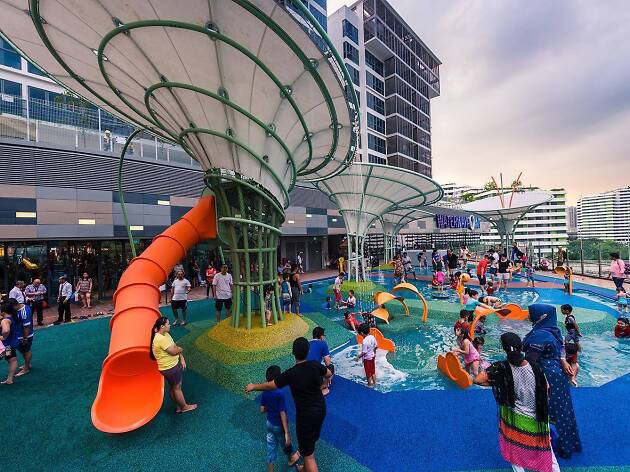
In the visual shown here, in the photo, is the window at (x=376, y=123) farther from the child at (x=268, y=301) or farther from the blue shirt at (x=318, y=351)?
the blue shirt at (x=318, y=351)

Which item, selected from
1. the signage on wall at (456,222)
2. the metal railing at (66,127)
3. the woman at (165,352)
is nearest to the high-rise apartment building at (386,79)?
the signage on wall at (456,222)

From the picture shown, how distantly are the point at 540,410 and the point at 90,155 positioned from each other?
20129 mm

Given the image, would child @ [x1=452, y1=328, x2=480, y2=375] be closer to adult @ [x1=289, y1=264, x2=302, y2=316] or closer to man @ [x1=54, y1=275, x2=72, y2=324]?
adult @ [x1=289, y1=264, x2=302, y2=316]

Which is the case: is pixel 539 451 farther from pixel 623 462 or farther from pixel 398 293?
pixel 398 293

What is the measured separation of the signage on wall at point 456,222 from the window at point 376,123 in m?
17.7

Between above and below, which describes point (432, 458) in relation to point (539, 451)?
below

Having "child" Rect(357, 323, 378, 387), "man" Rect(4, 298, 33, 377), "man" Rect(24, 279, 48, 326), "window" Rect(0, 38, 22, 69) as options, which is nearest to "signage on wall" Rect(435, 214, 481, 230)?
"child" Rect(357, 323, 378, 387)

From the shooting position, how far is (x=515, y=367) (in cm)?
354

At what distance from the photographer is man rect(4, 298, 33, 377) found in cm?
674

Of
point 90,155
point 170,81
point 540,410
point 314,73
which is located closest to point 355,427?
point 540,410

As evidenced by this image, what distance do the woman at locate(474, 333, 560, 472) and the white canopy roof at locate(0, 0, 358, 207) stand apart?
570 cm

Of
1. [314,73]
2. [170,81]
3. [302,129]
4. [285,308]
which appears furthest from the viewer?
[285,308]

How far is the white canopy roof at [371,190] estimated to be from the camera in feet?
54.7

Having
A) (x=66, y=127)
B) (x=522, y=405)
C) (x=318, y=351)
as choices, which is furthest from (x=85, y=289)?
(x=522, y=405)
